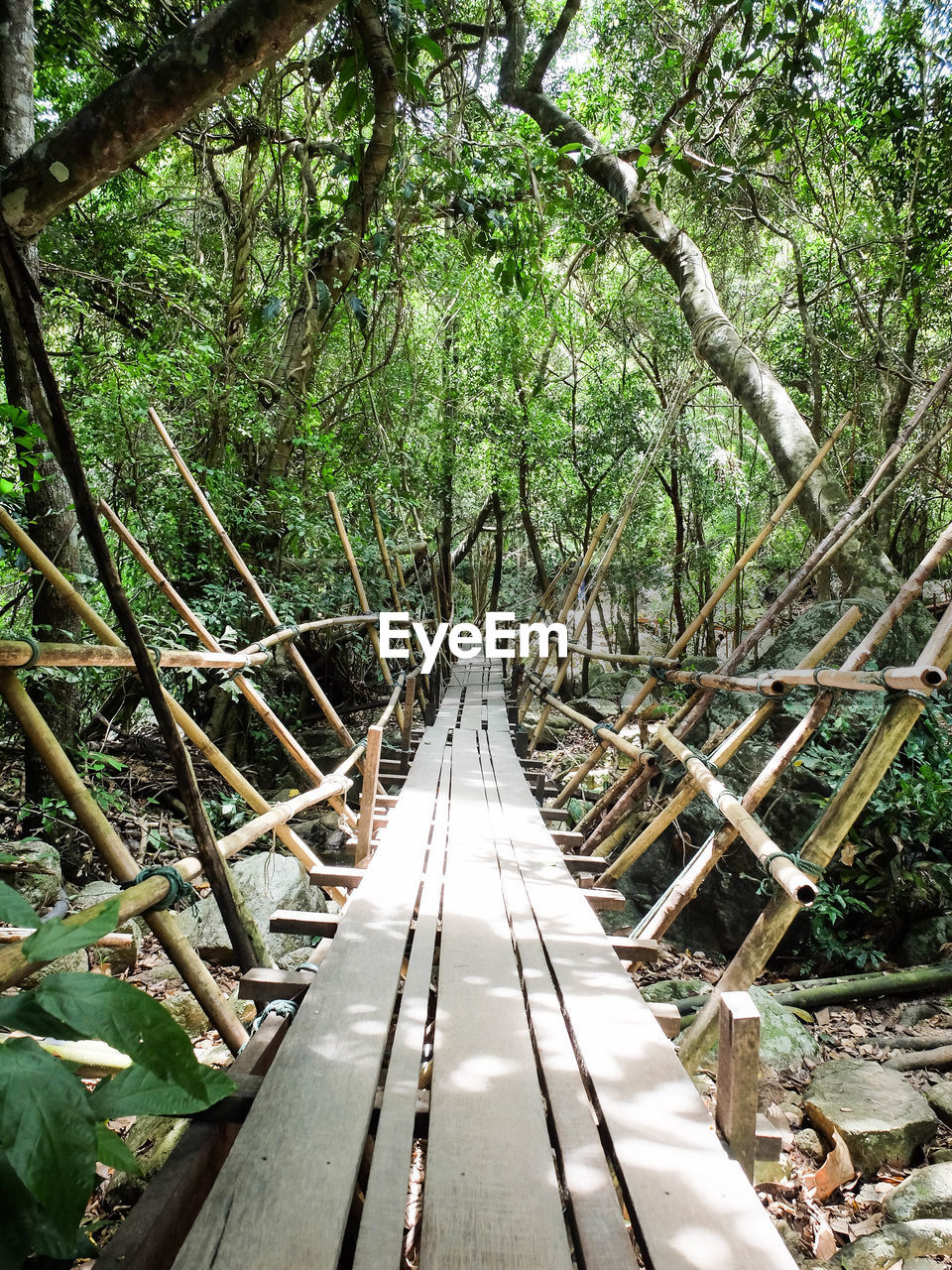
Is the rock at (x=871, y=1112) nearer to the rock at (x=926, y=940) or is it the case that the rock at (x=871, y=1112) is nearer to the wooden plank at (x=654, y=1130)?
the rock at (x=926, y=940)

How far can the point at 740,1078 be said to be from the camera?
49.1 inches

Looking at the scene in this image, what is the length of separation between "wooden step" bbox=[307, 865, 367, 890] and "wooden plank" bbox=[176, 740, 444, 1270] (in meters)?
0.39

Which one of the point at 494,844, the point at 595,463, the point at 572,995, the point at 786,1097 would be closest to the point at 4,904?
the point at 572,995

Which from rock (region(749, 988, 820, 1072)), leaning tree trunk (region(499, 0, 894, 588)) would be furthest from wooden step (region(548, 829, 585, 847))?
leaning tree trunk (region(499, 0, 894, 588))

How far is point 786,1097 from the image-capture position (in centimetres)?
296

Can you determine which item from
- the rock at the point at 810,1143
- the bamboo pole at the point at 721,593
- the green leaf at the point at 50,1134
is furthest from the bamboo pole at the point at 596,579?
the green leaf at the point at 50,1134

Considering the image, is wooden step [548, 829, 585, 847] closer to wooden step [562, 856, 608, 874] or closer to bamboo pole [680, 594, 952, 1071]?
wooden step [562, 856, 608, 874]

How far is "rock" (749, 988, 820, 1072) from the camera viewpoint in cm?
313

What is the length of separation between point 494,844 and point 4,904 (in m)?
2.43

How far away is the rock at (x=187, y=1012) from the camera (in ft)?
10.0

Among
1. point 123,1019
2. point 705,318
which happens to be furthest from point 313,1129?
point 705,318

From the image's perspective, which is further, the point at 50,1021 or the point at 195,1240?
the point at 195,1240

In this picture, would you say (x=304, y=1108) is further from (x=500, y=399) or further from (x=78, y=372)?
(x=500, y=399)

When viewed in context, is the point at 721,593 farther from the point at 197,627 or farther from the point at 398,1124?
the point at 398,1124
